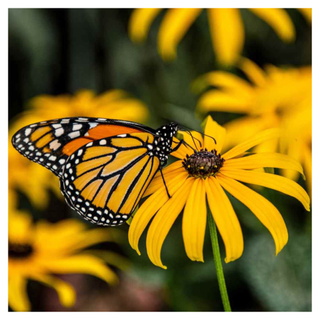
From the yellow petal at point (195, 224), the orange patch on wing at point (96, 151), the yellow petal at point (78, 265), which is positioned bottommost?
the yellow petal at point (78, 265)

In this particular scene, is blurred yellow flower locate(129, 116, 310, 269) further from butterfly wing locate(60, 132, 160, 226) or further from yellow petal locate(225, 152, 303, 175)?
butterfly wing locate(60, 132, 160, 226)

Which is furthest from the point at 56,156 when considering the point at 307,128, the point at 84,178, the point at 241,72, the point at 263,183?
the point at 241,72

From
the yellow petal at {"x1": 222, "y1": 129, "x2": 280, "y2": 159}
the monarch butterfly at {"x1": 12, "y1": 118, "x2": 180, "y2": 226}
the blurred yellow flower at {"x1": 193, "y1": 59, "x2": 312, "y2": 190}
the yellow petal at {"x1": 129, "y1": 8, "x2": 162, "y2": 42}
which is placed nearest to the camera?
the yellow petal at {"x1": 222, "y1": 129, "x2": 280, "y2": 159}

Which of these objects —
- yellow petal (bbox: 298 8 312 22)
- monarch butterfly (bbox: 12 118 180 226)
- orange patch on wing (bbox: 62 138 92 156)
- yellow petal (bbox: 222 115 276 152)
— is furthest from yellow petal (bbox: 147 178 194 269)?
yellow petal (bbox: 298 8 312 22)

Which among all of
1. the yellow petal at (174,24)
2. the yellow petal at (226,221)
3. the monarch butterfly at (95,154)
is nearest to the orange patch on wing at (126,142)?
the monarch butterfly at (95,154)

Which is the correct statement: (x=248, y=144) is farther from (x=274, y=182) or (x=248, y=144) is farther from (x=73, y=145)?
(x=73, y=145)

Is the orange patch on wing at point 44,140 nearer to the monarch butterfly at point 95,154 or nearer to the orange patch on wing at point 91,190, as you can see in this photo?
the monarch butterfly at point 95,154
